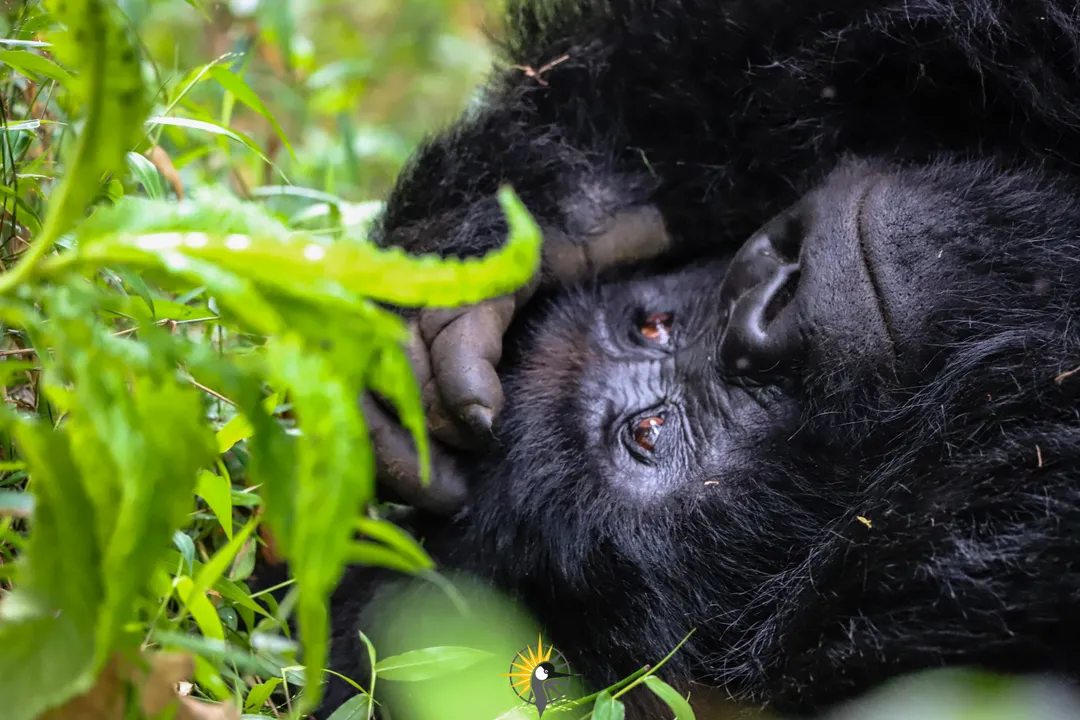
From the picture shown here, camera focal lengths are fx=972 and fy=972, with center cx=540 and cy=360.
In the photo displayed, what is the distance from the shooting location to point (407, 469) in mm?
1233

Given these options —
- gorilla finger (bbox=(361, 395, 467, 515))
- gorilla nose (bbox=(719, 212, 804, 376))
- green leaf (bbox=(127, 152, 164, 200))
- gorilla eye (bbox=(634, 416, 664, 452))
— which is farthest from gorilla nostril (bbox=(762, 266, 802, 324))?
green leaf (bbox=(127, 152, 164, 200))

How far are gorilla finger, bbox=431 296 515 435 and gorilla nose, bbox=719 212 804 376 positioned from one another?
0.97ft

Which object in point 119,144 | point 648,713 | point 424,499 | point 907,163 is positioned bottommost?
point 648,713

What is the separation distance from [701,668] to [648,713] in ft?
0.28

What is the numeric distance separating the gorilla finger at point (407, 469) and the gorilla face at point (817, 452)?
39 mm

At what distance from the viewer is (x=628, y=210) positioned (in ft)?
5.10

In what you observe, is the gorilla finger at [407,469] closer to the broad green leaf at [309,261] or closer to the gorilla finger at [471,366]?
the gorilla finger at [471,366]

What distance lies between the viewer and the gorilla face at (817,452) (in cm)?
97

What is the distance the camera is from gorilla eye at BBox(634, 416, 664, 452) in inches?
49.8

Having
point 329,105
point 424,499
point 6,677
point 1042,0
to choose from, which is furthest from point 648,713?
point 329,105

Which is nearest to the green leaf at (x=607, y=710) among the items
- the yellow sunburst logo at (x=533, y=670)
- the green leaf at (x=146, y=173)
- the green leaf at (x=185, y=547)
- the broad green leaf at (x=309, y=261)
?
the yellow sunburst logo at (x=533, y=670)

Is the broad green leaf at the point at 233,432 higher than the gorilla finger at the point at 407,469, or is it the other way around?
the broad green leaf at the point at 233,432

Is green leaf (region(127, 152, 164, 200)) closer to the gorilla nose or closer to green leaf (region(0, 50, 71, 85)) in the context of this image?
green leaf (region(0, 50, 71, 85))

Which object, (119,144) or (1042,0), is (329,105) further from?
(119,144)
